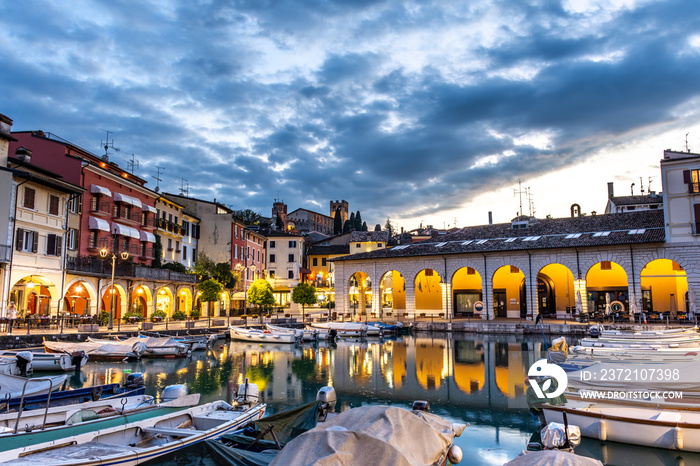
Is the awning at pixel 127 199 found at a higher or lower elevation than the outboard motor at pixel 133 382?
higher

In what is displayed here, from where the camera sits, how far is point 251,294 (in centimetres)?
4450

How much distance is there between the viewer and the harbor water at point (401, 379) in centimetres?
1062

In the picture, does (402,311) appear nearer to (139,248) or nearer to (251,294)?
(251,294)

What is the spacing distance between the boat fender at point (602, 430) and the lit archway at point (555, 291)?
35.3 metres

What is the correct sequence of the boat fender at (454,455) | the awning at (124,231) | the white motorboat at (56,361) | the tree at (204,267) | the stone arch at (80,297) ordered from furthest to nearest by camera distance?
the tree at (204,267), the awning at (124,231), the stone arch at (80,297), the white motorboat at (56,361), the boat fender at (454,455)

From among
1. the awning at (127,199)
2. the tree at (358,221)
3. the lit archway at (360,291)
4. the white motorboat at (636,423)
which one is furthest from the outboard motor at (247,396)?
the tree at (358,221)

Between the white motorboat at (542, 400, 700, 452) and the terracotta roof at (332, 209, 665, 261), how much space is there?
2880 cm

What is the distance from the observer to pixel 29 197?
91.6 ft

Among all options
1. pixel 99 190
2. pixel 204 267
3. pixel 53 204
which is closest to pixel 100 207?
pixel 99 190

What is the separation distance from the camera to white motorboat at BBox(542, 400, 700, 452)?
9.69m

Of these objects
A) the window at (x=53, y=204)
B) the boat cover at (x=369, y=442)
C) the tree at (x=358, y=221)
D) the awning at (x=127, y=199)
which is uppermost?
the tree at (x=358, y=221)

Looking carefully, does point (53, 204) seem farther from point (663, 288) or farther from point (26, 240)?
point (663, 288)

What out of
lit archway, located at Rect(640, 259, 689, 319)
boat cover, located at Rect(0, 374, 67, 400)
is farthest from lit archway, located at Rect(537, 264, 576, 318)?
boat cover, located at Rect(0, 374, 67, 400)

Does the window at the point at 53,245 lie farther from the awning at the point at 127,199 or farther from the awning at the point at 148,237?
the awning at the point at 148,237
